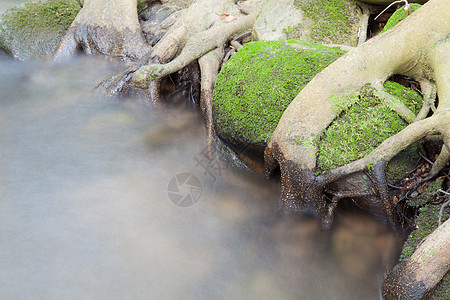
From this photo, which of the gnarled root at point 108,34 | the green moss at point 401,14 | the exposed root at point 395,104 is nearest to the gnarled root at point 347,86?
the exposed root at point 395,104

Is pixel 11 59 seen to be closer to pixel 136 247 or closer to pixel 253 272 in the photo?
pixel 136 247

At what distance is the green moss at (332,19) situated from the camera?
5.11m

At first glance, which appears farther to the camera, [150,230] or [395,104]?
[150,230]

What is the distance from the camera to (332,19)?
16.9ft

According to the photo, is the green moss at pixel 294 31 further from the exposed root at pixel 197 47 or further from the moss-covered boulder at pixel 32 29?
the moss-covered boulder at pixel 32 29

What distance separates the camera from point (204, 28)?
6008 mm

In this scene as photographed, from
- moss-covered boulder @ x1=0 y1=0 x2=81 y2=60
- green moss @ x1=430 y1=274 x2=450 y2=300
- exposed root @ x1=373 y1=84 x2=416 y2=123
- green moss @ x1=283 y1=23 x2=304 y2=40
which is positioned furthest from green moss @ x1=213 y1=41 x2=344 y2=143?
moss-covered boulder @ x1=0 y1=0 x2=81 y2=60

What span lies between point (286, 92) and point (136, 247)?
2175mm

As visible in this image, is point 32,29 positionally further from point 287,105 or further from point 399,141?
point 399,141

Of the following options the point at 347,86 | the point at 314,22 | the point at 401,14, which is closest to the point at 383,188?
the point at 347,86

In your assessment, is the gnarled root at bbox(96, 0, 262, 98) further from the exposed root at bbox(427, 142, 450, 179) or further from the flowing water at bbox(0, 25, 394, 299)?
the exposed root at bbox(427, 142, 450, 179)

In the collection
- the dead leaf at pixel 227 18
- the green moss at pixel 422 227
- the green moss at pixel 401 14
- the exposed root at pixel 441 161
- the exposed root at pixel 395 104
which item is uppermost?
the green moss at pixel 401 14

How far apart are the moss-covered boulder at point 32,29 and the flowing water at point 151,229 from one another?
233cm

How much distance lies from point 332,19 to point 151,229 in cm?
360
